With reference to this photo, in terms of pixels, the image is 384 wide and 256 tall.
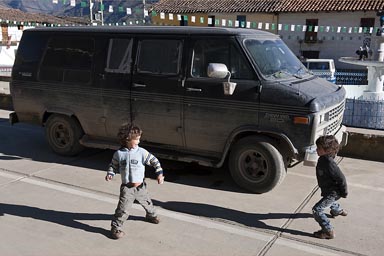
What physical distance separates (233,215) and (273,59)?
225 centimetres

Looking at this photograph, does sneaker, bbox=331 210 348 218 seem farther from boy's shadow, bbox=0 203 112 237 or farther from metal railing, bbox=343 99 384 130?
metal railing, bbox=343 99 384 130

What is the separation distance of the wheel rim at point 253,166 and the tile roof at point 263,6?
3083cm

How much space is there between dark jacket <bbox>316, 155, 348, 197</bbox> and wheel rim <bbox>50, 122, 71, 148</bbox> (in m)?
4.32

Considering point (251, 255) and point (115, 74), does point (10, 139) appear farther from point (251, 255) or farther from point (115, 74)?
point (251, 255)

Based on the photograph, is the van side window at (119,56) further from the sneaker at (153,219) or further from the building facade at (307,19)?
the building facade at (307,19)

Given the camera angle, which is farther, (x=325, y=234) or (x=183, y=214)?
(x=183, y=214)

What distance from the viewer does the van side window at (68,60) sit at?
262 inches

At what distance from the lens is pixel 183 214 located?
5.00 metres

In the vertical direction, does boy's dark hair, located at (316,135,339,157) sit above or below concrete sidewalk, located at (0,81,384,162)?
above

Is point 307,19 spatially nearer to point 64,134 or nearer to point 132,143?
point 64,134

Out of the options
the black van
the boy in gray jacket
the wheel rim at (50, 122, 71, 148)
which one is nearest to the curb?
the black van

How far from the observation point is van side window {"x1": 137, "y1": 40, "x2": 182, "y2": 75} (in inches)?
234

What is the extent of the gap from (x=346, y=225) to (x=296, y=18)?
110 feet

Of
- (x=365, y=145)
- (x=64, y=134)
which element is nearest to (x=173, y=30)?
(x=64, y=134)
